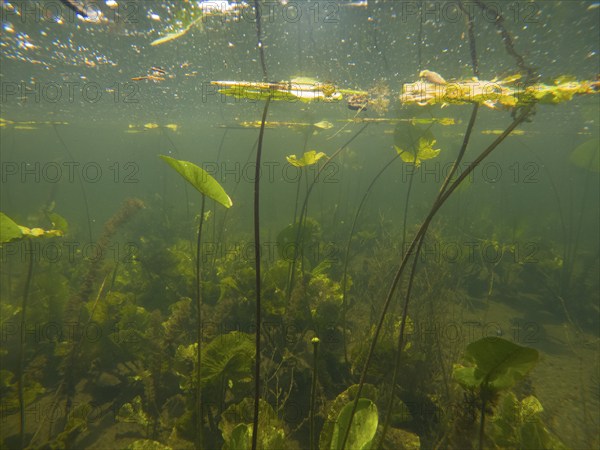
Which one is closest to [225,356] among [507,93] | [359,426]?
[359,426]

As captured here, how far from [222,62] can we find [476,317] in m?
11.7

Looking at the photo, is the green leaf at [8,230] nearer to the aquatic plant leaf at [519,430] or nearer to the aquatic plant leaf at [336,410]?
the aquatic plant leaf at [336,410]

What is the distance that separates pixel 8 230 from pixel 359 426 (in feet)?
11.0

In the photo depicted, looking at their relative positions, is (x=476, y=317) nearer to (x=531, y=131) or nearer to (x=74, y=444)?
(x=74, y=444)

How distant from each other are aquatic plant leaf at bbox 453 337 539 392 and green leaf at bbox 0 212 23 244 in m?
3.49

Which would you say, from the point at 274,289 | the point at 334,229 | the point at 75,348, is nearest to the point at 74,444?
the point at 75,348

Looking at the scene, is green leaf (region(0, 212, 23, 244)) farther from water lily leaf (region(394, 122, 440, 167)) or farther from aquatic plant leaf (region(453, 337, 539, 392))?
water lily leaf (region(394, 122, 440, 167))

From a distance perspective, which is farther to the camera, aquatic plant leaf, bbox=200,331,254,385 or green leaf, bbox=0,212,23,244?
aquatic plant leaf, bbox=200,331,254,385

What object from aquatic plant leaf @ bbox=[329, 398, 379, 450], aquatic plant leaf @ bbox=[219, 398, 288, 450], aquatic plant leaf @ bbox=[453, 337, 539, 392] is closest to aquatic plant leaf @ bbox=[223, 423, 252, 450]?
aquatic plant leaf @ bbox=[219, 398, 288, 450]

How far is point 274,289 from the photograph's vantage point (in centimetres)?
515

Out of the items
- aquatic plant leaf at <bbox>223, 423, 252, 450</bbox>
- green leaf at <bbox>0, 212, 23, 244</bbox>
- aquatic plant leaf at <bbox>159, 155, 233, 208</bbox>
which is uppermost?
aquatic plant leaf at <bbox>159, 155, 233, 208</bbox>

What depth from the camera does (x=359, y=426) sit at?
7.99ft

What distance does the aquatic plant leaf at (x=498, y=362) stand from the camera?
161 cm

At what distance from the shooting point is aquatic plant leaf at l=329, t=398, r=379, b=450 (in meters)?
2.36
